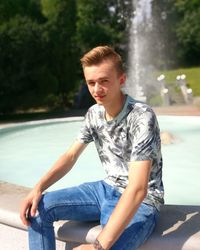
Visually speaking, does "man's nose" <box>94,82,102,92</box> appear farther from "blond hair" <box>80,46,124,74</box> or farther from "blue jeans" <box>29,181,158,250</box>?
"blue jeans" <box>29,181,158,250</box>

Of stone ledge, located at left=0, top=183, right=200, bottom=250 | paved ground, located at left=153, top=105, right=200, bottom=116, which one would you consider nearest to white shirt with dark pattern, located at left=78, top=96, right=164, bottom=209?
stone ledge, located at left=0, top=183, right=200, bottom=250

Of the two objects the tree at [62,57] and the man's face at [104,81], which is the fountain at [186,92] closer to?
the tree at [62,57]

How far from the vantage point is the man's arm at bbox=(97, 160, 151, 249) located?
5.98 ft

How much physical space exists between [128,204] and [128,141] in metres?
0.37

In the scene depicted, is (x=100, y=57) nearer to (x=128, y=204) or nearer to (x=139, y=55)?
(x=128, y=204)

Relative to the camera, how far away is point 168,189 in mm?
4500

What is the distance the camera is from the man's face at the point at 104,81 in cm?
209

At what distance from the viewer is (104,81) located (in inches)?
82.7

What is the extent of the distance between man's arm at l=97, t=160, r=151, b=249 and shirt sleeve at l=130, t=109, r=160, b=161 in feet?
0.12

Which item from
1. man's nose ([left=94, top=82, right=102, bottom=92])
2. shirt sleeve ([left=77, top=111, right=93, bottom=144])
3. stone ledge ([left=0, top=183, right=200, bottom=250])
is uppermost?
man's nose ([left=94, top=82, right=102, bottom=92])

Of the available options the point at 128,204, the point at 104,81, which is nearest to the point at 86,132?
the point at 104,81

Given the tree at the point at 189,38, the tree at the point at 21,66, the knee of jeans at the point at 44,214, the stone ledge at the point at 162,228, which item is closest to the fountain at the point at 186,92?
the tree at the point at 21,66

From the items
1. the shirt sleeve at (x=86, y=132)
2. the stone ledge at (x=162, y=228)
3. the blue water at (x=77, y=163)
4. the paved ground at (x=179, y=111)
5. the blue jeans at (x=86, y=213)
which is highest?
the shirt sleeve at (x=86, y=132)

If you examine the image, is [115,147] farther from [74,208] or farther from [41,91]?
[41,91]
